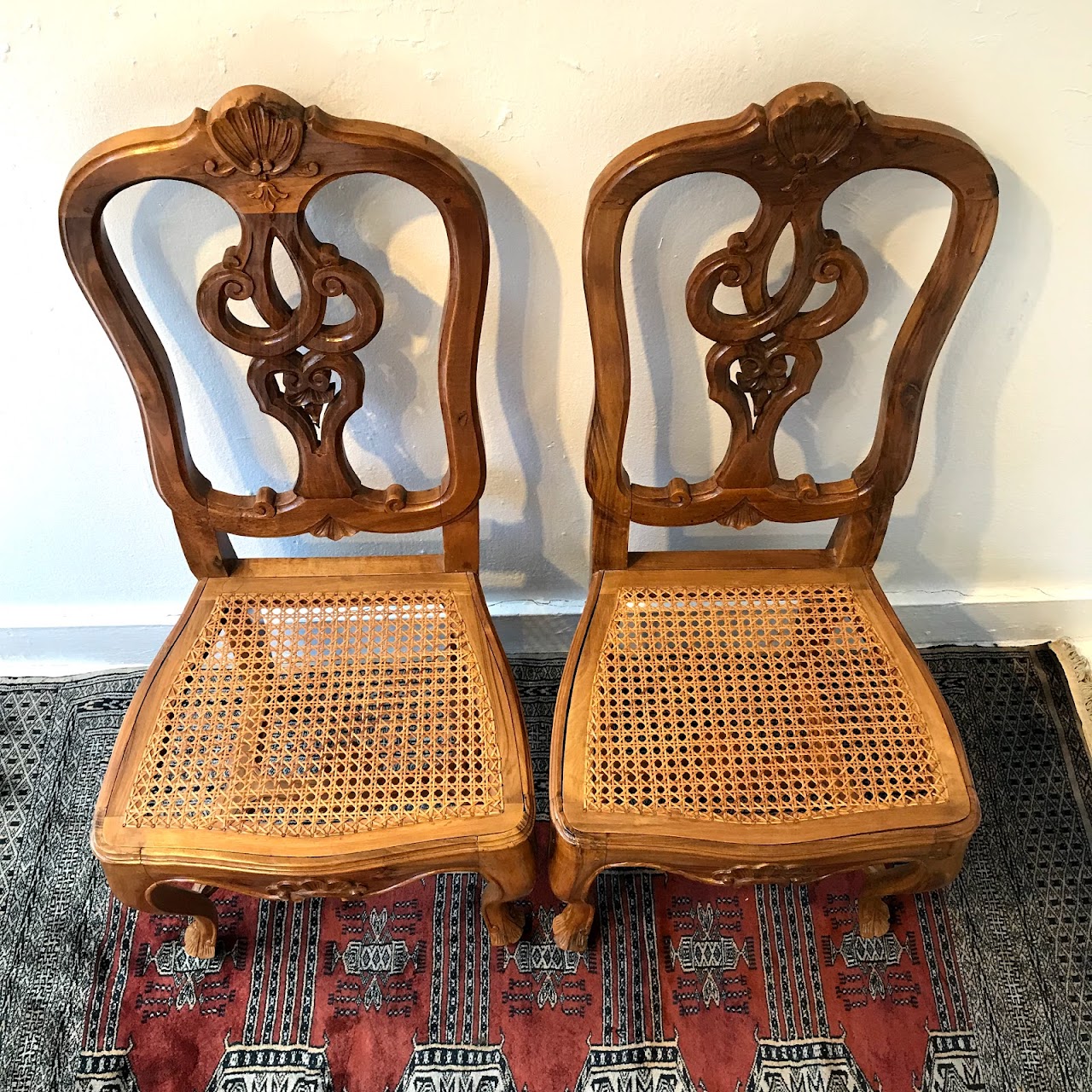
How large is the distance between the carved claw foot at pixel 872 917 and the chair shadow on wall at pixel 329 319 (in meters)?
0.86

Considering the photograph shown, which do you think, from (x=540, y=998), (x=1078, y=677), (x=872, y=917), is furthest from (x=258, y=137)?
(x=1078, y=677)

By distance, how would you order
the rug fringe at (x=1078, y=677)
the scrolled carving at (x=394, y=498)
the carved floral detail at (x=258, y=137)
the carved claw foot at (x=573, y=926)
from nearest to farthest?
the carved floral detail at (x=258, y=137) → the scrolled carving at (x=394, y=498) → the carved claw foot at (x=573, y=926) → the rug fringe at (x=1078, y=677)

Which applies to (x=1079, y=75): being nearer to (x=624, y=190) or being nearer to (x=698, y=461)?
(x=624, y=190)

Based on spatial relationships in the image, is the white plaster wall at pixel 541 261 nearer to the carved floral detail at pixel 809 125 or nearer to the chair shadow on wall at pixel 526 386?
the chair shadow on wall at pixel 526 386

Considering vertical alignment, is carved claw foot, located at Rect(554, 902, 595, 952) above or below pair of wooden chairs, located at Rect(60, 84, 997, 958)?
below

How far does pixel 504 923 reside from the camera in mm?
1279

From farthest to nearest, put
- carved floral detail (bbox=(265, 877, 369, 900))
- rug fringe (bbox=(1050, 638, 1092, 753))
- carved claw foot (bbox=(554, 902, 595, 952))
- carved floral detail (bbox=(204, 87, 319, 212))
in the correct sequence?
1. rug fringe (bbox=(1050, 638, 1092, 753))
2. carved claw foot (bbox=(554, 902, 595, 952))
3. carved floral detail (bbox=(265, 877, 369, 900))
4. carved floral detail (bbox=(204, 87, 319, 212))

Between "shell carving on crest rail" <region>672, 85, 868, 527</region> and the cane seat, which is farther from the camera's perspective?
the cane seat

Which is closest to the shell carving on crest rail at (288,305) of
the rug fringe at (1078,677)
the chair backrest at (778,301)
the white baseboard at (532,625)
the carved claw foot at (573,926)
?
the chair backrest at (778,301)

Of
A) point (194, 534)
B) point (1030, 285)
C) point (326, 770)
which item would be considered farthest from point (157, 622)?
point (1030, 285)

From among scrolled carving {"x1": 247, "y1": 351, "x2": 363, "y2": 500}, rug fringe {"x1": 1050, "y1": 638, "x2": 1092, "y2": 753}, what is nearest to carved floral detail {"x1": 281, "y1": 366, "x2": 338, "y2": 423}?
scrolled carving {"x1": 247, "y1": 351, "x2": 363, "y2": 500}

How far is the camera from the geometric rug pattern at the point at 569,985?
1221 mm

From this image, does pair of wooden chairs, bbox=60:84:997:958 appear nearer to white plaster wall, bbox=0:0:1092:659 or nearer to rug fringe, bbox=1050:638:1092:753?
white plaster wall, bbox=0:0:1092:659

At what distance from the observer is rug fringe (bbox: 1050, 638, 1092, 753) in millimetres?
1540
